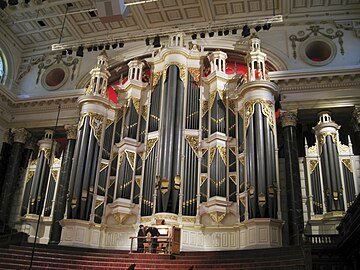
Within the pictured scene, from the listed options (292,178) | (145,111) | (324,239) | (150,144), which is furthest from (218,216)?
(145,111)

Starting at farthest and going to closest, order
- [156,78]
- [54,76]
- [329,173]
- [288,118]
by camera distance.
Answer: [54,76] < [156,78] < [288,118] < [329,173]

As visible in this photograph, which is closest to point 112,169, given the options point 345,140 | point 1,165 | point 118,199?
point 118,199

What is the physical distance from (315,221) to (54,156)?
9.89 m

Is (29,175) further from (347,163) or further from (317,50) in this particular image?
(317,50)

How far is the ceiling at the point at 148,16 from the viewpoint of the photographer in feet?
55.7

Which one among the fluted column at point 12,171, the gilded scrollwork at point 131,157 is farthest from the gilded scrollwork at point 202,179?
the fluted column at point 12,171

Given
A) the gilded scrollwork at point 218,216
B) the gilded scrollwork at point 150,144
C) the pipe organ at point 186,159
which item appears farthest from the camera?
the gilded scrollwork at point 150,144

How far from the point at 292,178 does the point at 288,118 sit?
216cm

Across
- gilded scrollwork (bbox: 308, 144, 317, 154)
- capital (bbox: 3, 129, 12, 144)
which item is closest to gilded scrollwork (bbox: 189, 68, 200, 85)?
gilded scrollwork (bbox: 308, 144, 317, 154)

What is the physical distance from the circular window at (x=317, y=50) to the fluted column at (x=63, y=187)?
357 inches

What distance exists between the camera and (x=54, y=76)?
19.3 meters

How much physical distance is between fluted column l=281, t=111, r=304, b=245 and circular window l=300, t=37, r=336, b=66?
287 cm

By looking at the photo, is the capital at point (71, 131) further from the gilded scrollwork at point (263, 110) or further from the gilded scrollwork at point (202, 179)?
the gilded scrollwork at point (263, 110)

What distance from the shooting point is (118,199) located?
47.6 ft
